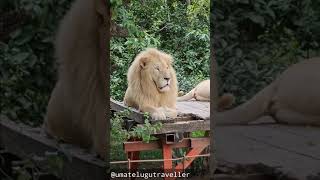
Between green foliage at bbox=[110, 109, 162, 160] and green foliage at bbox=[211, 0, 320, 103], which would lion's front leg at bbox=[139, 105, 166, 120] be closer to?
green foliage at bbox=[110, 109, 162, 160]

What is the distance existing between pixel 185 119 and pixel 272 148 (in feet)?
1.91

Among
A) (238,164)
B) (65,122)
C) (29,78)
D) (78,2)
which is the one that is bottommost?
(238,164)

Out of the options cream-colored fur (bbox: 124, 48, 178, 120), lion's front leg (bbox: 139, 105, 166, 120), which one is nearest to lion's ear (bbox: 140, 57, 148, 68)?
cream-colored fur (bbox: 124, 48, 178, 120)

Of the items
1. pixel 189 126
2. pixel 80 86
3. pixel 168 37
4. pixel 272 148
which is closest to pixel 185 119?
pixel 189 126

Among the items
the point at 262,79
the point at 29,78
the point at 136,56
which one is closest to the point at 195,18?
the point at 136,56

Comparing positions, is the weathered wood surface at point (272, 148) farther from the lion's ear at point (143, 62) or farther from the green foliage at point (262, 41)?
the lion's ear at point (143, 62)

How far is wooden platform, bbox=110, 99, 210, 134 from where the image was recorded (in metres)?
2.95

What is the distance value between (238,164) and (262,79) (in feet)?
1.41

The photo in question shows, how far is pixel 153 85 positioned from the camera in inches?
131

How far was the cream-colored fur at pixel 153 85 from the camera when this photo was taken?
9.87 ft

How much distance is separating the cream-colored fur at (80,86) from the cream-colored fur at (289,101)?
1.92ft

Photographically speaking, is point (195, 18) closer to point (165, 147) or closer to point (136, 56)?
point (136, 56)

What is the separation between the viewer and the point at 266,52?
2602mm

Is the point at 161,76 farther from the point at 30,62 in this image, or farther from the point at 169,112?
the point at 30,62
